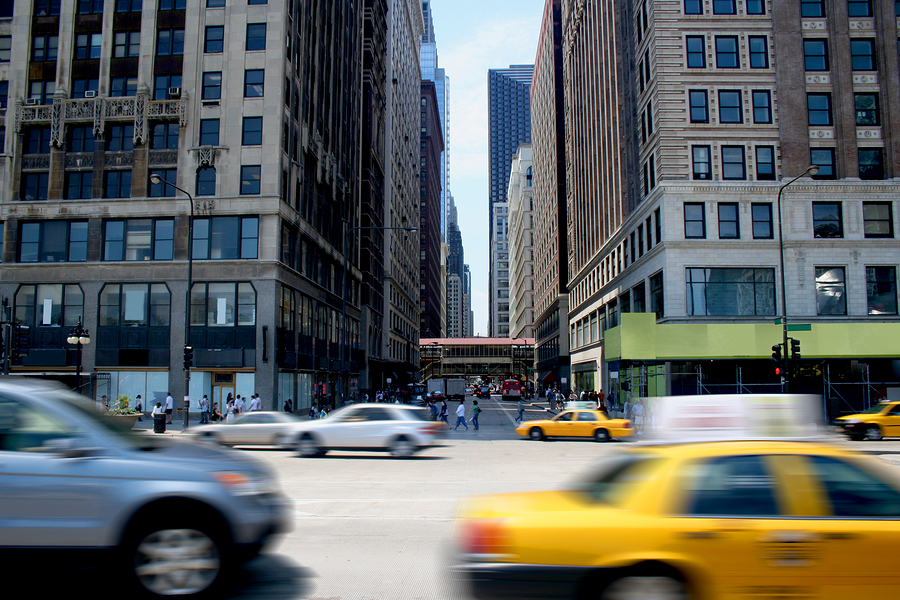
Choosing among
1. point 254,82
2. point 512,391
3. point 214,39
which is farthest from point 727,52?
point 512,391

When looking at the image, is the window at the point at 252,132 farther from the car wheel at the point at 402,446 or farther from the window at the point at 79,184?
the car wheel at the point at 402,446

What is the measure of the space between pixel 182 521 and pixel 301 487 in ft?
25.4

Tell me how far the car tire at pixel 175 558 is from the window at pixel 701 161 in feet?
123

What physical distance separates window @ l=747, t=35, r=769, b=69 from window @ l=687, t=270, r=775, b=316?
1221 cm

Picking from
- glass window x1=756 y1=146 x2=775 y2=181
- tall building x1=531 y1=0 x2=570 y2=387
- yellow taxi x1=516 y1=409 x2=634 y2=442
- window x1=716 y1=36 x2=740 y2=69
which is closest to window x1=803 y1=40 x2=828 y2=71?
window x1=716 y1=36 x2=740 y2=69

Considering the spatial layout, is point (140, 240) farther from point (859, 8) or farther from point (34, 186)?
point (859, 8)

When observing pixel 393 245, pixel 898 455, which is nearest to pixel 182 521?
pixel 898 455

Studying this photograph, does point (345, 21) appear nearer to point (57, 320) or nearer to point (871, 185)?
point (57, 320)

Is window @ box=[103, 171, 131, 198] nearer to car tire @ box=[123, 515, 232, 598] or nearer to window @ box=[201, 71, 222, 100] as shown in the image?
window @ box=[201, 71, 222, 100]

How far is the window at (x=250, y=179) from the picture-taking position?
37.4 meters

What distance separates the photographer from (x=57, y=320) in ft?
122

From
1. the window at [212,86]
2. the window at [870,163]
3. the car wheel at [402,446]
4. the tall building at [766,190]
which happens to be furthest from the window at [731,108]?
the window at [212,86]

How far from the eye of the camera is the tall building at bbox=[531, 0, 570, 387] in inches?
3295

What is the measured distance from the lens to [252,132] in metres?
37.8
